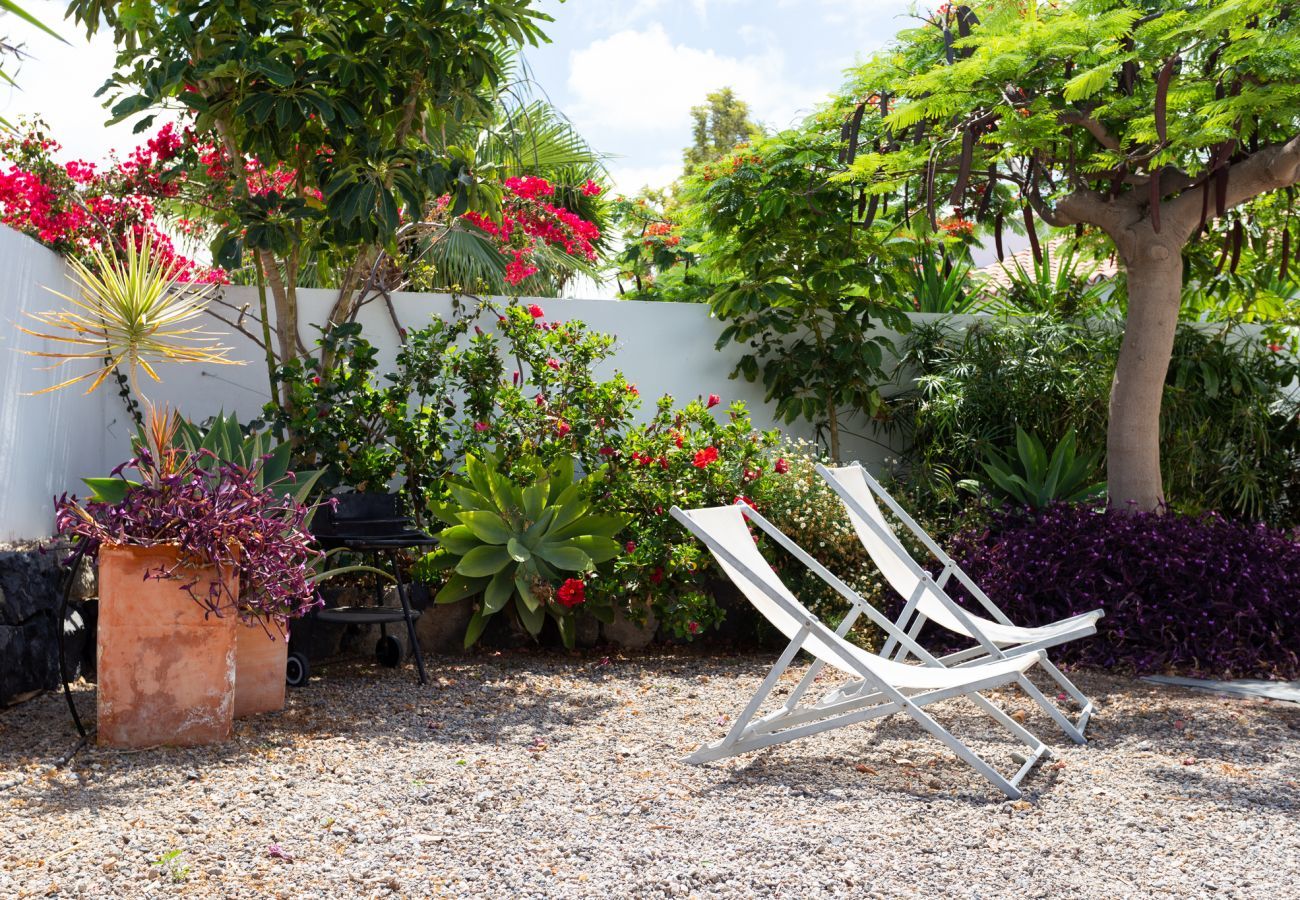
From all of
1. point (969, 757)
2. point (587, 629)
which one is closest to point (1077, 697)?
point (969, 757)

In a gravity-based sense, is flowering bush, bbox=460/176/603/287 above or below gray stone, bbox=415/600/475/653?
above

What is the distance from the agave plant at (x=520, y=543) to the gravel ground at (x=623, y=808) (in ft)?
2.74

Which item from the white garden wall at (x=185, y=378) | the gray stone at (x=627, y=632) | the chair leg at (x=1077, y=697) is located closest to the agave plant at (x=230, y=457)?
the white garden wall at (x=185, y=378)

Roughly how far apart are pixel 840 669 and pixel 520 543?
7.34 ft

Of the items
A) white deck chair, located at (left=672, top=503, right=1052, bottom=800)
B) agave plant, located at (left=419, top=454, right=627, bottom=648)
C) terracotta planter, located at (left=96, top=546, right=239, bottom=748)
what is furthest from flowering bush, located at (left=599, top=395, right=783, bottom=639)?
terracotta planter, located at (left=96, top=546, right=239, bottom=748)

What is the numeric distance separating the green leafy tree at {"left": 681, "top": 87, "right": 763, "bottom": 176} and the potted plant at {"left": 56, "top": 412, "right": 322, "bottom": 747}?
2265cm

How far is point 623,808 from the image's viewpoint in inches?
131

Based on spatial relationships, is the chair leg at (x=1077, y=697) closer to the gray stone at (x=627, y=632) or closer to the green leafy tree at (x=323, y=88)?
the gray stone at (x=627, y=632)

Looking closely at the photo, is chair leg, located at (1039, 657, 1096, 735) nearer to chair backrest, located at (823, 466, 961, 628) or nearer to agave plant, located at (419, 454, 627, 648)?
chair backrest, located at (823, 466, 961, 628)

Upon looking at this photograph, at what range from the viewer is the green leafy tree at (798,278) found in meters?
7.52

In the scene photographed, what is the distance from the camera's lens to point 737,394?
8.01 metres

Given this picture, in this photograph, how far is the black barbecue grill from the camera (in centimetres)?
501

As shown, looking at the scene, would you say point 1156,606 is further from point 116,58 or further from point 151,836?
point 116,58

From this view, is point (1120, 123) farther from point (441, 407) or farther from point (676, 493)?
point (441, 407)
